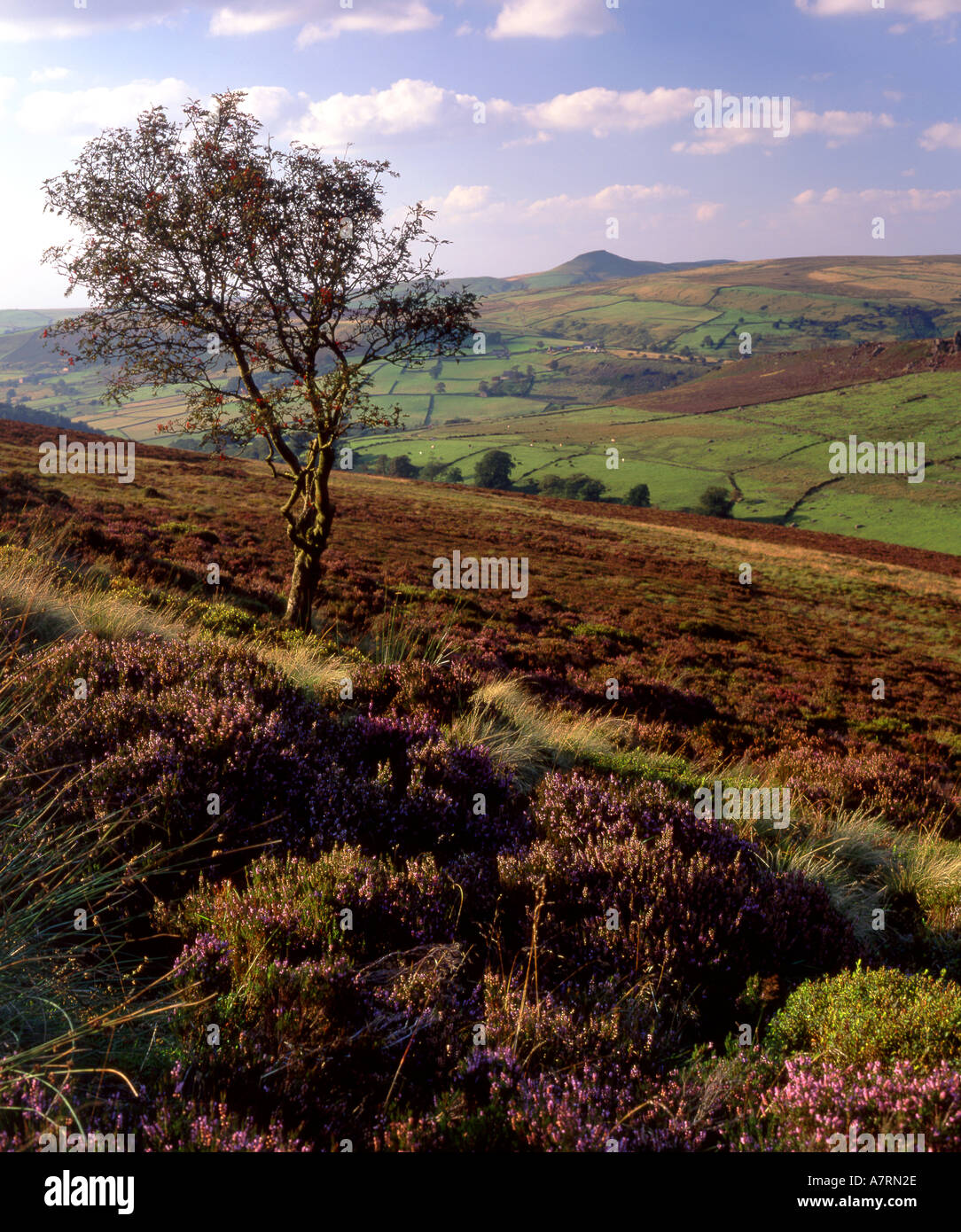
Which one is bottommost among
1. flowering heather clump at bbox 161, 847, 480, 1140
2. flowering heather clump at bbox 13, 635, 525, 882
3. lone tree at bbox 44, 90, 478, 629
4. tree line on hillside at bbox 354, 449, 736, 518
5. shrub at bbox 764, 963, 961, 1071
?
shrub at bbox 764, 963, 961, 1071

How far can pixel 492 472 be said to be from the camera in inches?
4146

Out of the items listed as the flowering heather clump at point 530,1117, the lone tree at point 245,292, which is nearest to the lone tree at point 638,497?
the lone tree at point 245,292

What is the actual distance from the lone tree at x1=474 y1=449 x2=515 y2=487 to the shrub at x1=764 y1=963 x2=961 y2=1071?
102 meters

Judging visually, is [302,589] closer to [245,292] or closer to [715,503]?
[245,292]

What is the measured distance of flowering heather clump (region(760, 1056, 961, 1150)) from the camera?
2.40 meters

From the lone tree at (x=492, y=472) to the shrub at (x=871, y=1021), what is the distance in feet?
335

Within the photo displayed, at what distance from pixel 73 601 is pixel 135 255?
18.7 ft

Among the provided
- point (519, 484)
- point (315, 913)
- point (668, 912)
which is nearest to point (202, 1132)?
point (315, 913)

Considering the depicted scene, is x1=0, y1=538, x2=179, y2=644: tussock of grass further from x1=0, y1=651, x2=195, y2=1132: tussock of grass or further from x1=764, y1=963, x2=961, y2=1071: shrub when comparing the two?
x1=764, y1=963, x2=961, y2=1071: shrub

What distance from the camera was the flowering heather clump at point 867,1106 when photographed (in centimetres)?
240

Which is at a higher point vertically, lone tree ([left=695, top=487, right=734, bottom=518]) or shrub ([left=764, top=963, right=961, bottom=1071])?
lone tree ([left=695, top=487, right=734, bottom=518])

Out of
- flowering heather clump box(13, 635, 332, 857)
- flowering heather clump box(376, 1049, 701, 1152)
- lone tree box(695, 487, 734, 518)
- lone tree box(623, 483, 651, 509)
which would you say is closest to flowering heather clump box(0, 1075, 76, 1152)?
flowering heather clump box(376, 1049, 701, 1152)

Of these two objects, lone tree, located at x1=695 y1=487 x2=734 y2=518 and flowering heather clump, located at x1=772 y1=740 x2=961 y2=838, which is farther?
lone tree, located at x1=695 y1=487 x2=734 y2=518
